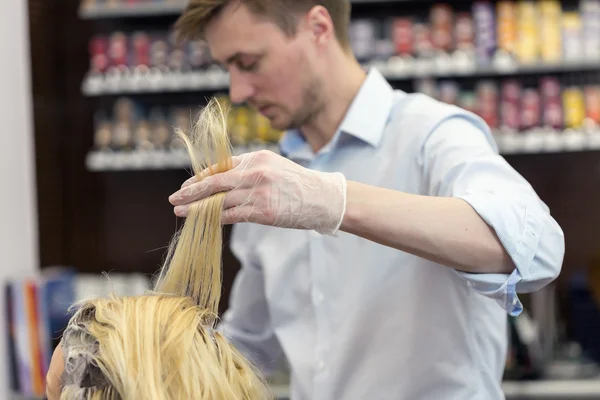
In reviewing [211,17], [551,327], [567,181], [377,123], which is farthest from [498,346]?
[567,181]

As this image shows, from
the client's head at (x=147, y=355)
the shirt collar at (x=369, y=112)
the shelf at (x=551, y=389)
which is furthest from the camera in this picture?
the shelf at (x=551, y=389)

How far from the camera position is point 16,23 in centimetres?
339

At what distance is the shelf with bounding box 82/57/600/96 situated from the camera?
9.87 ft

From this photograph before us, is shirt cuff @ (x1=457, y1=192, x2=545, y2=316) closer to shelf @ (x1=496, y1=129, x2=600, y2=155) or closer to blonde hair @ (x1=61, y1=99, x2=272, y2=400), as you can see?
blonde hair @ (x1=61, y1=99, x2=272, y2=400)

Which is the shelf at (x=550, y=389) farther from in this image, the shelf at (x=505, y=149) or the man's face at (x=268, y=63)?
the man's face at (x=268, y=63)

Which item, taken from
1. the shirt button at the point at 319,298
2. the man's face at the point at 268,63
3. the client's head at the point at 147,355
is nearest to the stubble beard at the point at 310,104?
the man's face at the point at 268,63

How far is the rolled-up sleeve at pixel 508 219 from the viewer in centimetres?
111

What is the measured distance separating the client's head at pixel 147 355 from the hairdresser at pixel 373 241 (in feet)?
0.87

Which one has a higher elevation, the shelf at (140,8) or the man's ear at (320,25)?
the shelf at (140,8)

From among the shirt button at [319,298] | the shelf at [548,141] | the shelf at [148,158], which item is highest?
the shelf at [548,141]

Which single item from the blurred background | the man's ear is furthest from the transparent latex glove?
the blurred background

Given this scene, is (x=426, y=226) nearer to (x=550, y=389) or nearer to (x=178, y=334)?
(x=178, y=334)

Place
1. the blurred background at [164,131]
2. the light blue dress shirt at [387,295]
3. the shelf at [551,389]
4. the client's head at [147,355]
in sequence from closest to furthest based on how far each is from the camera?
the client's head at [147,355]
the light blue dress shirt at [387,295]
the shelf at [551,389]
the blurred background at [164,131]

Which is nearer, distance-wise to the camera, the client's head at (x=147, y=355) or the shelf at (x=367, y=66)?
the client's head at (x=147, y=355)
